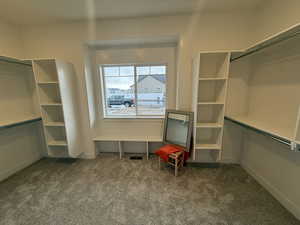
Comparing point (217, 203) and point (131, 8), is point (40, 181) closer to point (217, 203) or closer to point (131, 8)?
point (217, 203)

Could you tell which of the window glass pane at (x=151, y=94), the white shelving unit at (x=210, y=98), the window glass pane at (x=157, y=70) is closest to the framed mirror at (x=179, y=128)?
the white shelving unit at (x=210, y=98)

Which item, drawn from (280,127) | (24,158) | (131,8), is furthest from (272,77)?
(24,158)

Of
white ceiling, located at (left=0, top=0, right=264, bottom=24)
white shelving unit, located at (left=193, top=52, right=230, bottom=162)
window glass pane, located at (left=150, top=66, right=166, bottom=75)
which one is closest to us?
white ceiling, located at (left=0, top=0, right=264, bottom=24)

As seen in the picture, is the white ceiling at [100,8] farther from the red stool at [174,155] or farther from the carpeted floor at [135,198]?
the carpeted floor at [135,198]

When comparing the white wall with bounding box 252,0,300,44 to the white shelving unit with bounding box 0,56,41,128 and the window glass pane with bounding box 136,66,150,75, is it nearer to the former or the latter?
the window glass pane with bounding box 136,66,150,75

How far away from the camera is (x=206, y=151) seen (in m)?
2.44

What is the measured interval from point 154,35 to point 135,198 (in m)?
2.57

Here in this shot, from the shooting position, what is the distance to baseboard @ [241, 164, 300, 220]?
1.39 metres

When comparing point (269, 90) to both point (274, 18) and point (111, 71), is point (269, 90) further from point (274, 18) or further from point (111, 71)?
point (111, 71)

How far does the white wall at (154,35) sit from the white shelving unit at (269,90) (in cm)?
46

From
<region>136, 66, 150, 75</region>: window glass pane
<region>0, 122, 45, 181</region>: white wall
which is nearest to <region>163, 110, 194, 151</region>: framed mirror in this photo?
<region>136, 66, 150, 75</region>: window glass pane

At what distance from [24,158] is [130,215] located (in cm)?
246

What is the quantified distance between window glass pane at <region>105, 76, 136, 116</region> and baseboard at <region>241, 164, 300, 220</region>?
2483mm

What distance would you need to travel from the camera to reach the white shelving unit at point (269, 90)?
1414 mm
